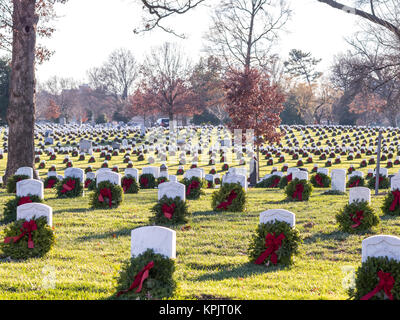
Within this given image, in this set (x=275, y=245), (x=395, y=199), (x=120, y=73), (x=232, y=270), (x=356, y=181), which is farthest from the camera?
(x=120, y=73)

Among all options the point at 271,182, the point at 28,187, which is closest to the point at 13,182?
the point at 28,187

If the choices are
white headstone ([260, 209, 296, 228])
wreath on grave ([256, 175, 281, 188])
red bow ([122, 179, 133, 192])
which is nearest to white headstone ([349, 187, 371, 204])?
white headstone ([260, 209, 296, 228])

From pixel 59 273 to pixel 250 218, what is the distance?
530cm

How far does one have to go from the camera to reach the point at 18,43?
53.8ft

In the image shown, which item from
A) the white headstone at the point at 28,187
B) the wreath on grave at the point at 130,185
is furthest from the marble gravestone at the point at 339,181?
the white headstone at the point at 28,187

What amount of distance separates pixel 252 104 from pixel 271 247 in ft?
52.7

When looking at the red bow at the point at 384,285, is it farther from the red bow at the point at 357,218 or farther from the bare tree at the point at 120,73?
the bare tree at the point at 120,73

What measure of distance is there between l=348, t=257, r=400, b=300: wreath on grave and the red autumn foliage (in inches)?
690

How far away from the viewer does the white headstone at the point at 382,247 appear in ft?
16.4

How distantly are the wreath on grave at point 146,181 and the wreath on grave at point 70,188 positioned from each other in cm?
391

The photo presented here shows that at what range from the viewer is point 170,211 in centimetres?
991

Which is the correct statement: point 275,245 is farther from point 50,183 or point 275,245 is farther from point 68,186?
point 50,183

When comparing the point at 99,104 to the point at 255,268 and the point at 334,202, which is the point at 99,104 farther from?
the point at 255,268

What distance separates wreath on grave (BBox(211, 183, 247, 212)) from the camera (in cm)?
1162
